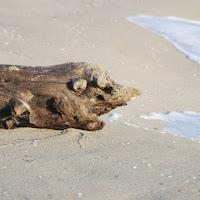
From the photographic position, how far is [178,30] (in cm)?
1252

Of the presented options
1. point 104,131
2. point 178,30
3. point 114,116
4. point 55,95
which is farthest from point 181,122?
point 178,30

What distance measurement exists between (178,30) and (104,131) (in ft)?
27.8

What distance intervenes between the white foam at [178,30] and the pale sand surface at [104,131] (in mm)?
440

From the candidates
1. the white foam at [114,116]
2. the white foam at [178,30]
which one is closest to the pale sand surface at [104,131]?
the white foam at [114,116]

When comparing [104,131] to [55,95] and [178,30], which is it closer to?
[55,95]

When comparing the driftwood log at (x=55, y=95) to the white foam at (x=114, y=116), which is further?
the white foam at (x=114, y=116)

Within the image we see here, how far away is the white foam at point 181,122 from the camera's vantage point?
5.35 m

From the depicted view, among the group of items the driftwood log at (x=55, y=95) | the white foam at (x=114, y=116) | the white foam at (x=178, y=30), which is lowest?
the white foam at (x=178, y=30)

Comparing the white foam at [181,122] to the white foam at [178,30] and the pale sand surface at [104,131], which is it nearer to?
the pale sand surface at [104,131]

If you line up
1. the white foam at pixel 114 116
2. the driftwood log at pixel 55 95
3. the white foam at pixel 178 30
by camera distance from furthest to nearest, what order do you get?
the white foam at pixel 178 30, the white foam at pixel 114 116, the driftwood log at pixel 55 95

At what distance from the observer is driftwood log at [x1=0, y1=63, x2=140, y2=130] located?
159 inches

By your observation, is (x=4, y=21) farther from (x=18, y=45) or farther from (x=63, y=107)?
(x=63, y=107)

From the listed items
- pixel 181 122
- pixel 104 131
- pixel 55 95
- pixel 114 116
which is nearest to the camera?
pixel 55 95

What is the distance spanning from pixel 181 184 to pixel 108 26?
7963 millimetres
